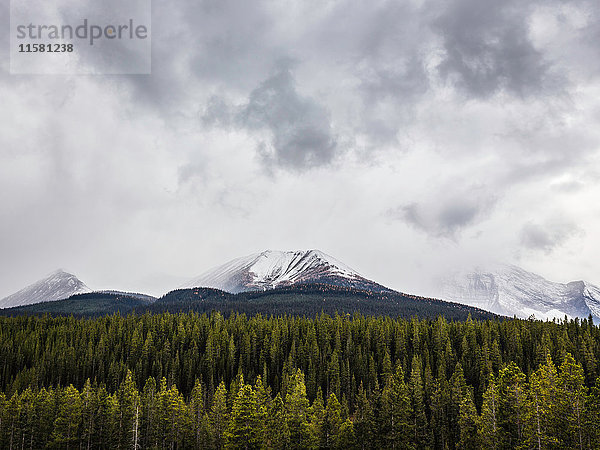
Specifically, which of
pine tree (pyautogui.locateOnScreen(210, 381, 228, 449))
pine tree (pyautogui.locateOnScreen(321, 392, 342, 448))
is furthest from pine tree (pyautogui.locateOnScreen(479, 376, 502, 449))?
pine tree (pyautogui.locateOnScreen(210, 381, 228, 449))

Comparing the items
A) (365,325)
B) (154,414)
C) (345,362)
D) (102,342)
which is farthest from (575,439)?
(102,342)

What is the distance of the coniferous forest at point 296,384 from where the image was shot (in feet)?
206

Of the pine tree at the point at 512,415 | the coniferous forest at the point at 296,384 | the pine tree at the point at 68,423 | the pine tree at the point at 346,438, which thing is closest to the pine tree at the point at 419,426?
the coniferous forest at the point at 296,384

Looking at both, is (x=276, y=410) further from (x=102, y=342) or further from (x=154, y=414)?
(x=102, y=342)

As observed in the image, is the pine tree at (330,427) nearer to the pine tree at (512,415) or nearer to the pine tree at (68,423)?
the pine tree at (512,415)

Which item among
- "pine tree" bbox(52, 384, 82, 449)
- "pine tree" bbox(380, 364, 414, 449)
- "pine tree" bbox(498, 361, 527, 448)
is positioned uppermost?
"pine tree" bbox(498, 361, 527, 448)

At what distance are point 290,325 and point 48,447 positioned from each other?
88.8 metres

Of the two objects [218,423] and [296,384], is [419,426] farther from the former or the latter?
[296,384]

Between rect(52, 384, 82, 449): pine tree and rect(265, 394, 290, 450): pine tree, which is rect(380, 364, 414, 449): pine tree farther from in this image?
rect(52, 384, 82, 449): pine tree

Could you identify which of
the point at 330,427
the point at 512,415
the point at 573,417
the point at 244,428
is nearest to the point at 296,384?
the point at 330,427

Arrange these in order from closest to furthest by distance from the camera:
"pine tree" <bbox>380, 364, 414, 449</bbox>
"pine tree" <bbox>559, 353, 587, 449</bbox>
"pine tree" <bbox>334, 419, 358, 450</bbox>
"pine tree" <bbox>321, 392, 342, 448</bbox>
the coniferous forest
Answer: "pine tree" <bbox>559, 353, 587, 449</bbox>
the coniferous forest
"pine tree" <bbox>380, 364, 414, 449</bbox>
"pine tree" <bbox>334, 419, 358, 450</bbox>
"pine tree" <bbox>321, 392, 342, 448</bbox>

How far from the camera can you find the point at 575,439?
52.7m

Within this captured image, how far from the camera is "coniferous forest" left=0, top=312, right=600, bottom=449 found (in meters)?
62.8

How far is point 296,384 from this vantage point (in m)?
101
